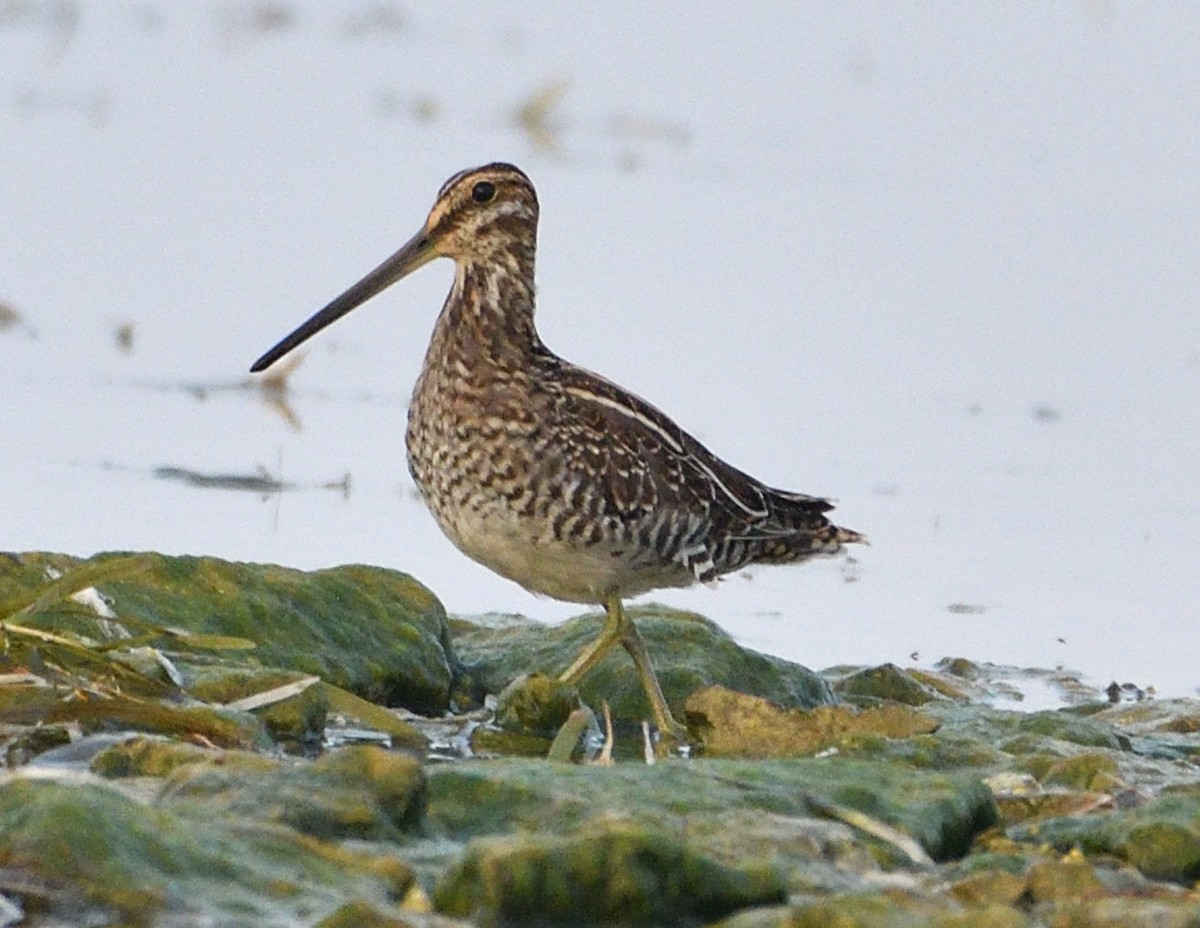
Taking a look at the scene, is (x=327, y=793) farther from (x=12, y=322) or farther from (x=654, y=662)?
(x=12, y=322)

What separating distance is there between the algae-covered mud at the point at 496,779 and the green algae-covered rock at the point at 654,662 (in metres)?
0.01

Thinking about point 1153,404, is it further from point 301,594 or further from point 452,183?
point 301,594

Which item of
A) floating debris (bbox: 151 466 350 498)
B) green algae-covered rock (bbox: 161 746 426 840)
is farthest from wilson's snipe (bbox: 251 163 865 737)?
green algae-covered rock (bbox: 161 746 426 840)

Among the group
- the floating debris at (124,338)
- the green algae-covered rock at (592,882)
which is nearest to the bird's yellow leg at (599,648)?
the green algae-covered rock at (592,882)

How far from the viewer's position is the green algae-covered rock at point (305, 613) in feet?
23.6

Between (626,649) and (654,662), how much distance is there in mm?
238

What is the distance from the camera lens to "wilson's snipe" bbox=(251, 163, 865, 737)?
7.79 meters

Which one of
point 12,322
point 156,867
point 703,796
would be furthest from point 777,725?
Result: point 12,322

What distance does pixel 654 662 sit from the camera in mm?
8023

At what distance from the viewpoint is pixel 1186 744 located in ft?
24.9

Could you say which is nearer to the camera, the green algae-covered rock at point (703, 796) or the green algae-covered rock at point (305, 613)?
the green algae-covered rock at point (703, 796)

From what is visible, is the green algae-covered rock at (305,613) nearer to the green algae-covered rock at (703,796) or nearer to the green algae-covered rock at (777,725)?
the green algae-covered rock at (777,725)

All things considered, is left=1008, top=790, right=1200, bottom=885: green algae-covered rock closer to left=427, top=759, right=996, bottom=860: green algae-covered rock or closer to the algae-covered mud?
the algae-covered mud

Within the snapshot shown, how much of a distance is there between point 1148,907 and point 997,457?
639cm
